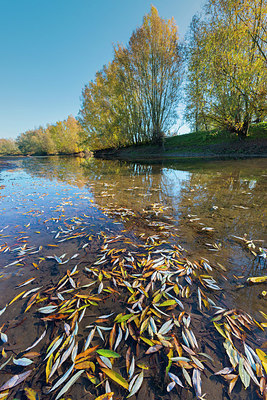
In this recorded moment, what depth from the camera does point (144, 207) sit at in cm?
458

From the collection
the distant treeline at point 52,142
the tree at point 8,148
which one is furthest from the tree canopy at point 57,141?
the tree at point 8,148

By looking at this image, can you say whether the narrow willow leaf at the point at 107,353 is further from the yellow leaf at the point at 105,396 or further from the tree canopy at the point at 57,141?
the tree canopy at the point at 57,141

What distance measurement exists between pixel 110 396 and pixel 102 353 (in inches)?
9.9

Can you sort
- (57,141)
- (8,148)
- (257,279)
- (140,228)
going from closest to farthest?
(257,279) < (140,228) < (57,141) < (8,148)

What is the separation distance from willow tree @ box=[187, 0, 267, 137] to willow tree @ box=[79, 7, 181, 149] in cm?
732

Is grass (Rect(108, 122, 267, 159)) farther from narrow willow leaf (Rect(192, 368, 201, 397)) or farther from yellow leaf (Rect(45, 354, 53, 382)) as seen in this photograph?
yellow leaf (Rect(45, 354, 53, 382))

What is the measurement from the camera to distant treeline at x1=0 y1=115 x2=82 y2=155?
55.0 metres

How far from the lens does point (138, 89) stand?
23.0 metres

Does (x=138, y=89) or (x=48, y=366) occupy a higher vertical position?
(x=138, y=89)

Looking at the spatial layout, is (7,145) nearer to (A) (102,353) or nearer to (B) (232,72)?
(B) (232,72)

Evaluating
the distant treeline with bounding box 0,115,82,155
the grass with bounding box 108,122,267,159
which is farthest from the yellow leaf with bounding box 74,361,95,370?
the distant treeline with bounding box 0,115,82,155

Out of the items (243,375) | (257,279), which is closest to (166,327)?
(243,375)

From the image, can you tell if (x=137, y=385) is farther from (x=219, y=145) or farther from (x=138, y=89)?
(x=138, y=89)

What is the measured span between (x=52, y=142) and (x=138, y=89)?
51.8m
